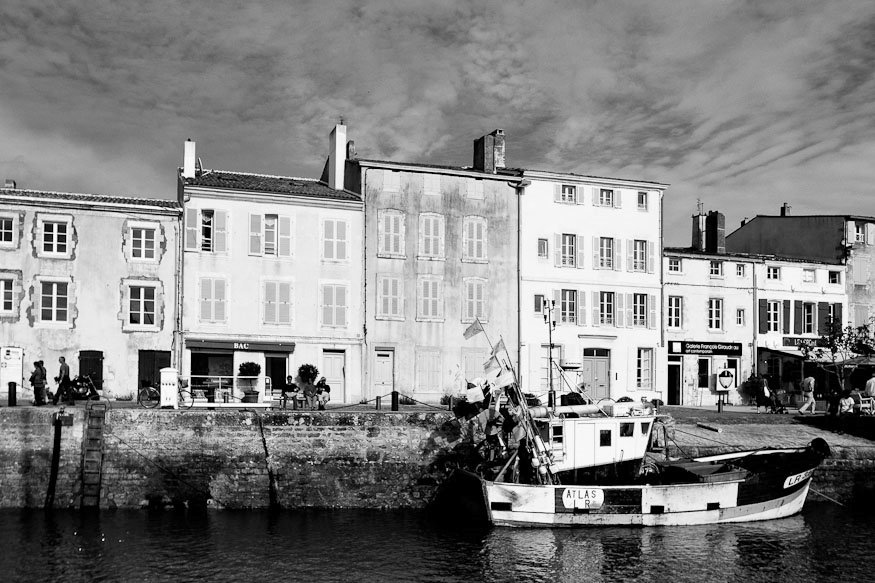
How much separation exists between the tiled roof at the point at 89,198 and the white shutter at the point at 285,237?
13.2ft

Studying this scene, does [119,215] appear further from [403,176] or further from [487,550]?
[487,550]

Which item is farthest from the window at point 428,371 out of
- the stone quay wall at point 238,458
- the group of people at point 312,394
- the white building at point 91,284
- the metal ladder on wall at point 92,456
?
the metal ladder on wall at point 92,456

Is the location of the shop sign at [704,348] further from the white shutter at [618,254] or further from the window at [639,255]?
the white shutter at [618,254]

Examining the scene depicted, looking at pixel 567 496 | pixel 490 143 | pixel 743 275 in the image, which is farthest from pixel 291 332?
pixel 743 275

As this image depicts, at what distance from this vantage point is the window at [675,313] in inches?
1649

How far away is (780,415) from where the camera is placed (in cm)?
3409

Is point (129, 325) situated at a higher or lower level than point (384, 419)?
higher

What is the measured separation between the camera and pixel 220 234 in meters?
35.4

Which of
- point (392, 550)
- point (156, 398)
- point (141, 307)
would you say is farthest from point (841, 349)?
point (141, 307)

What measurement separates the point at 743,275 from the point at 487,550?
25427 mm

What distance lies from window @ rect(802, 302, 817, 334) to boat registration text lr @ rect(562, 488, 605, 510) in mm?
23128

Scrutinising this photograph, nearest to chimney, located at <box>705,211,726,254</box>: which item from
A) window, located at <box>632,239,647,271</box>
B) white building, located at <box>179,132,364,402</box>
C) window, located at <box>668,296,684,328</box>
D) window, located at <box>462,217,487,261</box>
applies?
window, located at <box>668,296,684,328</box>

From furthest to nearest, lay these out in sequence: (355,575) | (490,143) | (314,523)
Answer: (490,143), (314,523), (355,575)

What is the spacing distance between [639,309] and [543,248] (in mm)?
5341
